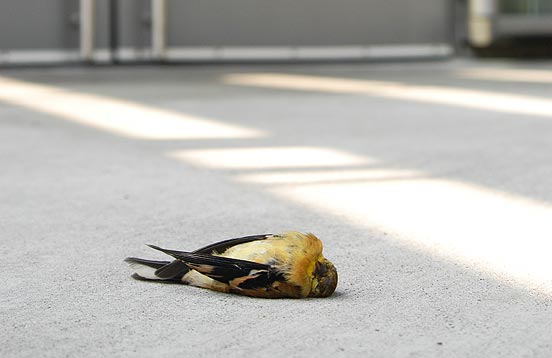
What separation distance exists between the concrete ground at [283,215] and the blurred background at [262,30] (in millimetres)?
3050

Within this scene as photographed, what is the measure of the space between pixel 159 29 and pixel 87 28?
820 mm

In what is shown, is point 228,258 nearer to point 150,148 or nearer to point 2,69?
point 150,148

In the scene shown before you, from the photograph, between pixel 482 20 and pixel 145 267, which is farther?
pixel 482 20

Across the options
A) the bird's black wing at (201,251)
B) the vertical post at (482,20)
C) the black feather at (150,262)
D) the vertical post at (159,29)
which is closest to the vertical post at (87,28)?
the vertical post at (159,29)

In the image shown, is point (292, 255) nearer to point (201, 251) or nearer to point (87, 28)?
point (201, 251)

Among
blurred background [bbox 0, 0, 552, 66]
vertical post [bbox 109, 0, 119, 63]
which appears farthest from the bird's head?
vertical post [bbox 109, 0, 119, 63]

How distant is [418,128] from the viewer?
6523 millimetres

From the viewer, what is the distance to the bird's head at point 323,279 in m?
2.57

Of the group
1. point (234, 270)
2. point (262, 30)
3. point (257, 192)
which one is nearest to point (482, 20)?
point (262, 30)

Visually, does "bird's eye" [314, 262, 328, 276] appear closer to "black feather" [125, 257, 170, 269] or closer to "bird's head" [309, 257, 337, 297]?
"bird's head" [309, 257, 337, 297]

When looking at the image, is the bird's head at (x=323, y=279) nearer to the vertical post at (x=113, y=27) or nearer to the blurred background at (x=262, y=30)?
the blurred background at (x=262, y=30)

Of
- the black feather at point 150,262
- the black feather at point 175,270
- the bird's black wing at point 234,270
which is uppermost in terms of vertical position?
the bird's black wing at point 234,270

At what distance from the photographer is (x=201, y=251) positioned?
8.82ft

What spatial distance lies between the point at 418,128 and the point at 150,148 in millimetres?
1775
